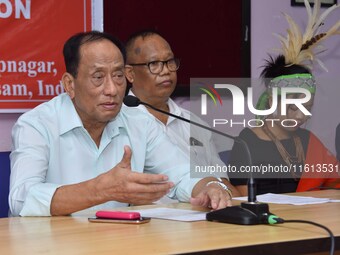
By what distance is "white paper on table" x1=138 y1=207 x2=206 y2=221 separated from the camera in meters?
2.10

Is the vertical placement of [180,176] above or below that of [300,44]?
below

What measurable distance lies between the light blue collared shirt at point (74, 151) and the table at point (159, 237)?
12.9 inches

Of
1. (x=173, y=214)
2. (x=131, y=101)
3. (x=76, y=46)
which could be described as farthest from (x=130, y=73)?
(x=173, y=214)

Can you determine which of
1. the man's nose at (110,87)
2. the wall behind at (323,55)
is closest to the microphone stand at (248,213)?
the man's nose at (110,87)

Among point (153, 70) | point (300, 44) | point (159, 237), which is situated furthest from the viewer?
point (300, 44)

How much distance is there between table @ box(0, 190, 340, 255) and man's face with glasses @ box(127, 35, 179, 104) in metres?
1.52

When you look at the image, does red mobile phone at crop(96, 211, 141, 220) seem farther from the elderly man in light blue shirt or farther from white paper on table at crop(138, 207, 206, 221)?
the elderly man in light blue shirt

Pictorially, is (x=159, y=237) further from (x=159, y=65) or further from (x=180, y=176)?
(x=159, y=65)

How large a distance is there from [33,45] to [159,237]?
1.94 meters

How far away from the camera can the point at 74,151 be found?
2.68 meters

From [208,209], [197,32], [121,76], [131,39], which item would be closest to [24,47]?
[131,39]

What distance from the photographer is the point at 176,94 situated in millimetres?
4039

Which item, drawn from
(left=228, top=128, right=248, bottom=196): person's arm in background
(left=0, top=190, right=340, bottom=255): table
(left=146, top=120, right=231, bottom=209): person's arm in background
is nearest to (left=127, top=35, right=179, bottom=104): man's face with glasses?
(left=228, top=128, right=248, bottom=196): person's arm in background

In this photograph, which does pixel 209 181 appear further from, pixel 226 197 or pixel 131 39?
pixel 131 39
